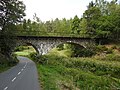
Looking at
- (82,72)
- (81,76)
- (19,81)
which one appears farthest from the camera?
(82,72)

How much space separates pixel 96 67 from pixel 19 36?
979 inches

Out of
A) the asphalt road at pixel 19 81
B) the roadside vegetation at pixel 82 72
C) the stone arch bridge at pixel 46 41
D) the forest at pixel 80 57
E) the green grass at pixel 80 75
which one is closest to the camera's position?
the asphalt road at pixel 19 81

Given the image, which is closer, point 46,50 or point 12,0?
point 12,0

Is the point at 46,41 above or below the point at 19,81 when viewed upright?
below

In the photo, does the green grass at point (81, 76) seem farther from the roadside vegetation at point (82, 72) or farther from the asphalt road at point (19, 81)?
the asphalt road at point (19, 81)

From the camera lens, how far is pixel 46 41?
60188 mm

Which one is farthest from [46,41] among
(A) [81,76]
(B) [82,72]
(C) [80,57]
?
(A) [81,76]

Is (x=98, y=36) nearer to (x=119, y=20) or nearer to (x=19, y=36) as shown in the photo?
(x=119, y=20)

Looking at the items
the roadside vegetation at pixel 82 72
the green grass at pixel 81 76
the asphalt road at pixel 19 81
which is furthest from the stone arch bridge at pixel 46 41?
the asphalt road at pixel 19 81

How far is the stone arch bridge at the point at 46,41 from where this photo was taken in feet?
185

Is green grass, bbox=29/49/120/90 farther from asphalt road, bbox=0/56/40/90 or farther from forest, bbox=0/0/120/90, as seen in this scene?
asphalt road, bbox=0/56/40/90

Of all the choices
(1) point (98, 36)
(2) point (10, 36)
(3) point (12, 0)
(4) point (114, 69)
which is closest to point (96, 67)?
(4) point (114, 69)

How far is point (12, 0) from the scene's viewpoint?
45531mm

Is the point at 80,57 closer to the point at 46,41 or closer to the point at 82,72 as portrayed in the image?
the point at 46,41
